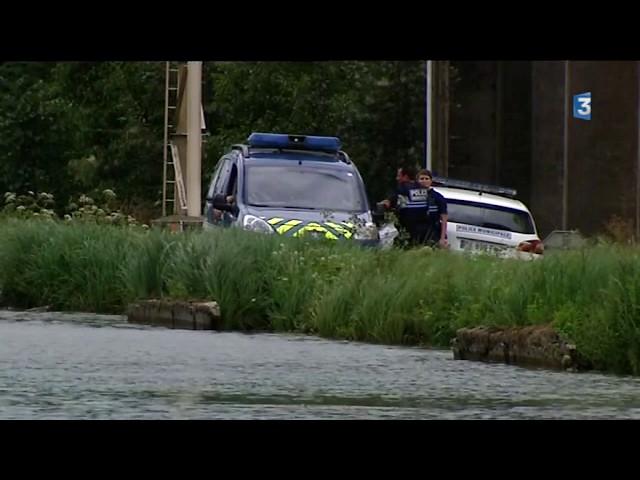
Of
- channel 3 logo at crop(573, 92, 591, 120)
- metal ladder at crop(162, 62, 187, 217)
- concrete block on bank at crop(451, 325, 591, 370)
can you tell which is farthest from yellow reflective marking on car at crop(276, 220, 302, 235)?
channel 3 logo at crop(573, 92, 591, 120)

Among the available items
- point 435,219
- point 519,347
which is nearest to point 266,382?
point 519,347

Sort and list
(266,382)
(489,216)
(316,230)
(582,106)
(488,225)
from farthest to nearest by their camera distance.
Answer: (582,106), (489,216), (488,225), (316,230), (266,382)

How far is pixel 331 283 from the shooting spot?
20.2 meters

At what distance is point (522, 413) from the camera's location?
13562mm

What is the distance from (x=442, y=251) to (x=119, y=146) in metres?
24.0

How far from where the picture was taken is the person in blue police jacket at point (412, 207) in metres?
23.2

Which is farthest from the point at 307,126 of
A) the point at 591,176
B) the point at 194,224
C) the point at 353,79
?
the point at 194,224

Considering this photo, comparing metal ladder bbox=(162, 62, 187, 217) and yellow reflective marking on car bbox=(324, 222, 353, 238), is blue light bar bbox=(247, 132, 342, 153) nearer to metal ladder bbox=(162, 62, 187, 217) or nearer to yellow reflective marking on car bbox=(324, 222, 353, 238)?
yellow reflective marking on car bbox=(324, 222, 353, 238)

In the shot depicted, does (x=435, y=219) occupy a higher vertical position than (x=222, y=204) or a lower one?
lower

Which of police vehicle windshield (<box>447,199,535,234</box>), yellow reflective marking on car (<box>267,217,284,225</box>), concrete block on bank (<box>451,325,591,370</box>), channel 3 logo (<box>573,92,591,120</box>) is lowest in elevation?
concrete block on bank (<box>451,325,591,370</box>)

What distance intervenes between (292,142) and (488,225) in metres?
2.95

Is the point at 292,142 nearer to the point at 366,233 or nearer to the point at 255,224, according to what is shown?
the point at 255,224

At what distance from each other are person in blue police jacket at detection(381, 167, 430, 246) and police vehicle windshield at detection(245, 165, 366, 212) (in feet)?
3.62

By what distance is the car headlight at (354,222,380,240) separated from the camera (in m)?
22.9
